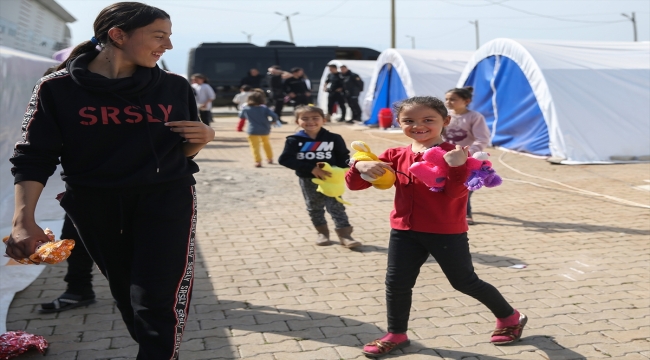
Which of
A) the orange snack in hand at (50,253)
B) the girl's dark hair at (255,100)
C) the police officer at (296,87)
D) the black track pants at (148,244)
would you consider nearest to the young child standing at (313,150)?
the black track pants at (148,244)

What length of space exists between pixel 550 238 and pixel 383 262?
1897mm

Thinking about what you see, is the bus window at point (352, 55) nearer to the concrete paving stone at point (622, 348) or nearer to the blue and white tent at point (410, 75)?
the blue and white tent at point (410, 75)

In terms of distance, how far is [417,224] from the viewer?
4023 mm

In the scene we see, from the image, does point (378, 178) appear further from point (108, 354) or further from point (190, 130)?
point (108, 354)

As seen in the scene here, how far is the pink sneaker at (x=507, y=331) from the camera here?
428 centimetres

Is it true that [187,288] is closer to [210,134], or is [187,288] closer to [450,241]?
[210,134]

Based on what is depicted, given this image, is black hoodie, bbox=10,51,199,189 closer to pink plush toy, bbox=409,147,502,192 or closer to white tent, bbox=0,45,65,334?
pink plush toy, bbox=409,147,502,192

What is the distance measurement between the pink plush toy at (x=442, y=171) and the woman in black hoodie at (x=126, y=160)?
118 centimetres

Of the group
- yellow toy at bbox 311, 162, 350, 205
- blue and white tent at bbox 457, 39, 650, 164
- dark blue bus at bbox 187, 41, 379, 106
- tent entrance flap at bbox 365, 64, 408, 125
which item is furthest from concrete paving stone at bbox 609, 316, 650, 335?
dark blue bus at bbox 187, 41, 379, 106

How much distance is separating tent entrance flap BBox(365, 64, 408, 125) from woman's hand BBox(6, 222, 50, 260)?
1852 cm

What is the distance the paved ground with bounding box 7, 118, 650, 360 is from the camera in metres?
4.35

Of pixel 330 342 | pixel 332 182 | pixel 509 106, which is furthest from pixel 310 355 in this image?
pixel 509 106

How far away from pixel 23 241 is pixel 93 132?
507 millimetres

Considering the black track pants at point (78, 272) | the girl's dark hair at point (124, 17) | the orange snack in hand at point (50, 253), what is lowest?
the black track pants at point (78, 272)
